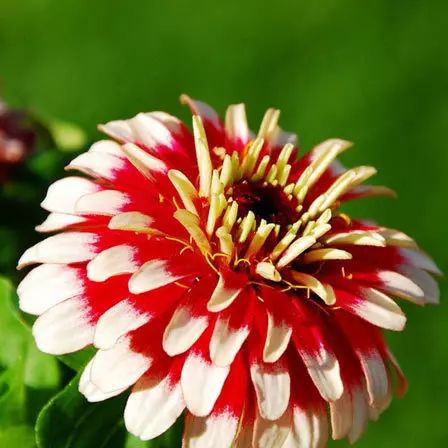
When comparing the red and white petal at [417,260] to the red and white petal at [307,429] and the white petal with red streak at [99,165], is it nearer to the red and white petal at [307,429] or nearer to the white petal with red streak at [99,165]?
the red and white petal at [307,429]

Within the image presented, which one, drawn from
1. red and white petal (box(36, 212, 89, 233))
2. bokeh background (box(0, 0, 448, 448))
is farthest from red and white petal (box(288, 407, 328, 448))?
bokeh background (box(0, 0, 448, 448))

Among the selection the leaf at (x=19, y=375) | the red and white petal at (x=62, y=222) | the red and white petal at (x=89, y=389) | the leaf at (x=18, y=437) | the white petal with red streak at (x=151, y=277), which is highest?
the white petal with red streak at (x=151, y=277)

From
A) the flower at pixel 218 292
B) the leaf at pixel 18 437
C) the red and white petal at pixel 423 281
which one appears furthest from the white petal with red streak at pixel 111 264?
the red and white petal at pixel 423 281

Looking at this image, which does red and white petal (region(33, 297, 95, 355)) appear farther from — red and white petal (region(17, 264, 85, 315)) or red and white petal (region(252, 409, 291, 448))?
red and white petal (region(252, 409, 291, 448))

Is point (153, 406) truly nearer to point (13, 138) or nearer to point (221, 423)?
point (221, 423)

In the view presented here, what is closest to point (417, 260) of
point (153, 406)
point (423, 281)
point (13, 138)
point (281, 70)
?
point (423, 281)

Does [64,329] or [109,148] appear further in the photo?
[109,148]

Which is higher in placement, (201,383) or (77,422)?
(201,383)

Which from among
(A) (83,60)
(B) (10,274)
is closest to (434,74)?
(A) (83,60)
